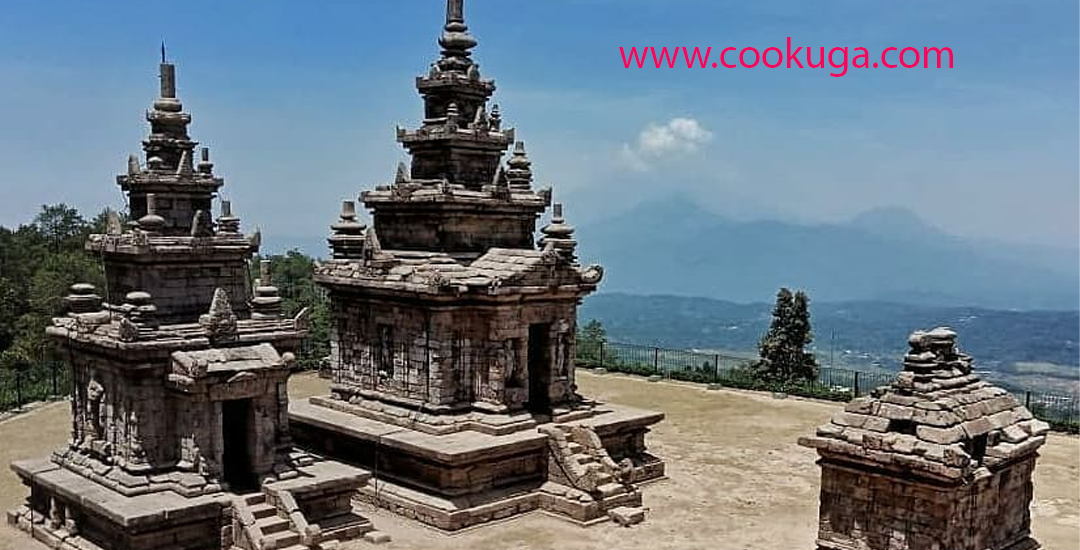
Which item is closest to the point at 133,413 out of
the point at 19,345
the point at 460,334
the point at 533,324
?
the point at 460,334

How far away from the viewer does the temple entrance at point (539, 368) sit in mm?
23505

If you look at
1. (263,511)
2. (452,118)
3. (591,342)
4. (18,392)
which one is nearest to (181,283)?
(263,511)

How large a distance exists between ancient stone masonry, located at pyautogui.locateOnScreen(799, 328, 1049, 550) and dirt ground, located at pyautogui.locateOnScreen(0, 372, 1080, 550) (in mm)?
5766

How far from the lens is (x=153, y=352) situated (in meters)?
17.6

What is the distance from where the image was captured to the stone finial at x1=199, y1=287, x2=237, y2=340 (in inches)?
722

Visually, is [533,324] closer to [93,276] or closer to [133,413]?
[133,413]

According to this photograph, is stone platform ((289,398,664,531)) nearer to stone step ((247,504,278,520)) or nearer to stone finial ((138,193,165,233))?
stone step ((247,504,278,520))

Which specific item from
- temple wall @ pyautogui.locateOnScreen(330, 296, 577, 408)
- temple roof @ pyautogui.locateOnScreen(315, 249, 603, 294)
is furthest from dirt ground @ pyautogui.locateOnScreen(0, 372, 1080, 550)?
temple roof @ pyautogui.locateOnScreen(315, 249, 603, 294)

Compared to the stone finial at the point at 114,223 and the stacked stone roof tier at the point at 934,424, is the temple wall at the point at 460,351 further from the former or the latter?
the stacked stone roof tier at the point at 934,424

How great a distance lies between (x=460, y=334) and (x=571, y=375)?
332cm

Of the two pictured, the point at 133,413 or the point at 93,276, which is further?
the point at 93,276

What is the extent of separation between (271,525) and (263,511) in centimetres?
46

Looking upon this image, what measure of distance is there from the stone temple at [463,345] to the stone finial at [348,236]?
0.13 ft

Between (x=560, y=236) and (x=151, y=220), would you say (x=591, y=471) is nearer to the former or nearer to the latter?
(x=560, y=236)
